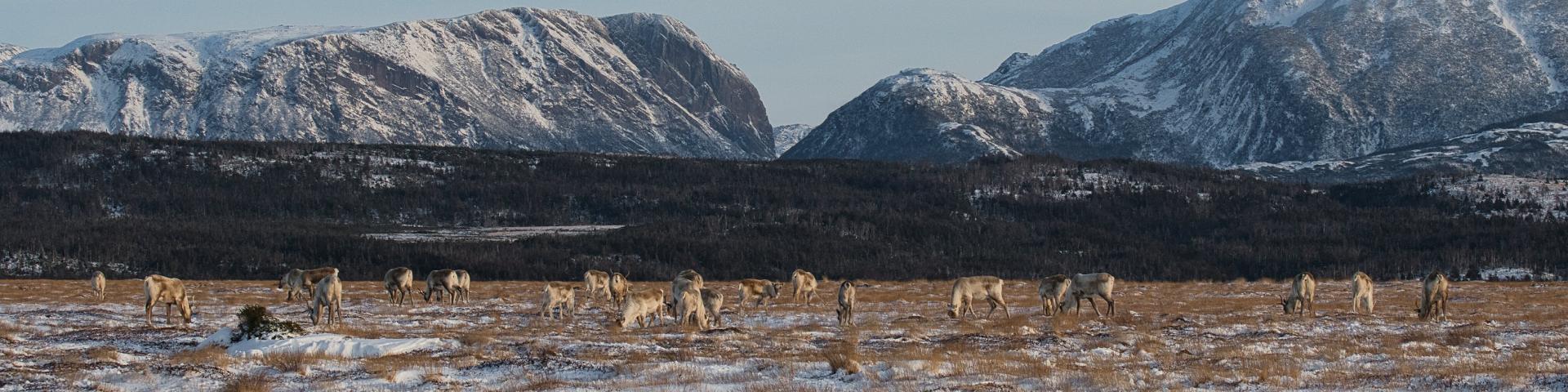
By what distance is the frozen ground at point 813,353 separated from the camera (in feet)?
88.6

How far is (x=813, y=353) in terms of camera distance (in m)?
33.2

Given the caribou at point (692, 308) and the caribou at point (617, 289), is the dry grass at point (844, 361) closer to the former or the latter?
the caribou at point (692, 308)

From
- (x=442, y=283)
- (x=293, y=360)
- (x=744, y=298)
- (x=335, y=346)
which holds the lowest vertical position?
(x=293, y=360)

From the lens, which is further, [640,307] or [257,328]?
[640,307]

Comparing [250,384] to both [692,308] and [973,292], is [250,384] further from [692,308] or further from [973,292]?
[973,292]

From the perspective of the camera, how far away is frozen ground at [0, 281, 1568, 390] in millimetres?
27000

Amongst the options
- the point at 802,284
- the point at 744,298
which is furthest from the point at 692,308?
the point at 802,284

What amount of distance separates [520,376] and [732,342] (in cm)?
886

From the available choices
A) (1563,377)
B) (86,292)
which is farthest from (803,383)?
(86,292)

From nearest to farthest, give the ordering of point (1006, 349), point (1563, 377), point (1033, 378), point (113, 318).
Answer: point (1563, 377)
point (1033, 378)
point (1006, 349)
point (113, 318)

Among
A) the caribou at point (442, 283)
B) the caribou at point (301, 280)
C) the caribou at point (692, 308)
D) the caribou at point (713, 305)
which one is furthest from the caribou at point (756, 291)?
the caribou at point (301, 280)

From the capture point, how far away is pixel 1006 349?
3438 cm

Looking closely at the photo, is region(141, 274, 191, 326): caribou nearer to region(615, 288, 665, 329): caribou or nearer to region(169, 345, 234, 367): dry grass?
region(169, 345, 234, 367): dry grass

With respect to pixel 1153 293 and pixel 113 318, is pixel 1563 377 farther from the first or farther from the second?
pixel 1153 293
